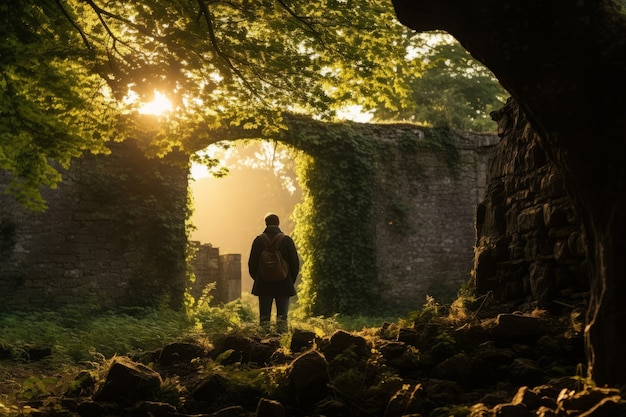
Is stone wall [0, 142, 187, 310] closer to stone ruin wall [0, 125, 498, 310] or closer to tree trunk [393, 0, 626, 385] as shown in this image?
stone ruin wall [0, 125, 498, 310]

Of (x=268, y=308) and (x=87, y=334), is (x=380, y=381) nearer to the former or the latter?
(x=268, y=308)

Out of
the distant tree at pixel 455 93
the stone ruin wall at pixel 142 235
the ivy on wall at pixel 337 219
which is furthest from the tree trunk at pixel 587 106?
the distant tree at pixel 455 93

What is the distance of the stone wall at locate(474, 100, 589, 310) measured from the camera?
564 centimetres

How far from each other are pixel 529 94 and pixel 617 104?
19.3 inches

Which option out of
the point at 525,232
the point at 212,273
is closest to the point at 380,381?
the point at 525,232

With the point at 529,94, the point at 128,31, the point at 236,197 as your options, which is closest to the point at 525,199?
the point at 529,94

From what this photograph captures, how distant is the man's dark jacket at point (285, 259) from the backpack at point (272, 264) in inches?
3.7

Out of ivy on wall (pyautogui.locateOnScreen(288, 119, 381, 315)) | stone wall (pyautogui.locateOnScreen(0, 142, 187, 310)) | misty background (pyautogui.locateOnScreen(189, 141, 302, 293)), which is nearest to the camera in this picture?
stone wall (pyautogui.locateOnScreen(0, 142, 187, 310))

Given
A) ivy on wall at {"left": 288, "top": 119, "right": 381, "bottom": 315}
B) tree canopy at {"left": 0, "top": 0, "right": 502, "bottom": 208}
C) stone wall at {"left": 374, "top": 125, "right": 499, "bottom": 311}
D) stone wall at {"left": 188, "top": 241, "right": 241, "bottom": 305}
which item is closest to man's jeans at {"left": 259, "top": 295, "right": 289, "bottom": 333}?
tree canopy at {"left": 0, "top": 0, "right": 502, "bottom": 208}

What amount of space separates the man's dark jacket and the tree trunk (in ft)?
18.4

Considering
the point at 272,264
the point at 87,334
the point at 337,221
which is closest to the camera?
the point at 272,264

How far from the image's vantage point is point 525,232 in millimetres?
6441

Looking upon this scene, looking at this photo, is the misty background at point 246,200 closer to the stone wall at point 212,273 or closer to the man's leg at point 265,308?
the stone wall at point 212,273

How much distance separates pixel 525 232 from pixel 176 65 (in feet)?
13.3
